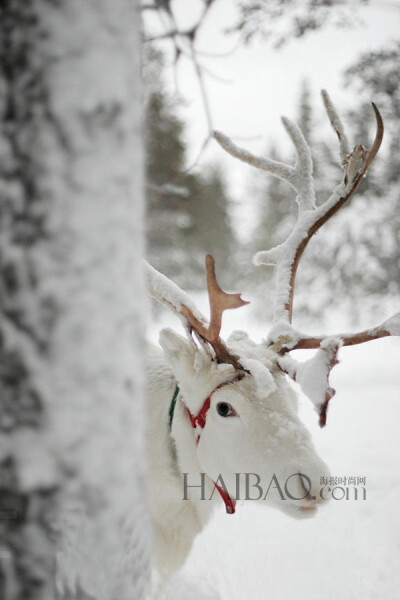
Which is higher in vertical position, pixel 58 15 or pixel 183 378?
pixel 58 15

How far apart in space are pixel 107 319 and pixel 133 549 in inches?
18.7

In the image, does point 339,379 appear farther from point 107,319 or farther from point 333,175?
point 333,175

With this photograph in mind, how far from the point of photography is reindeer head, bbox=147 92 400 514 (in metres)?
1.60

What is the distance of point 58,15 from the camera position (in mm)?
650

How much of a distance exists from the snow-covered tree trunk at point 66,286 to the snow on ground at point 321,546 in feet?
5.16

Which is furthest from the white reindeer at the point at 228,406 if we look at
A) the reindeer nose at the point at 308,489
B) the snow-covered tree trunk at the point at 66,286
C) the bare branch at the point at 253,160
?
the snow-covered tree trunk at the point at 66,286

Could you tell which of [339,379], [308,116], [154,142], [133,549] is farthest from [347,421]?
[308,116]

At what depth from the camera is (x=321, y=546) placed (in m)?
2.82

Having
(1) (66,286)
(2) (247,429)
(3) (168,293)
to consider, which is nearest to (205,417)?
(2) (247,429)

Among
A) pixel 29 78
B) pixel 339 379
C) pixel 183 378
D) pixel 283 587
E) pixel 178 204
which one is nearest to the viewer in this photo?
pixel 29 78

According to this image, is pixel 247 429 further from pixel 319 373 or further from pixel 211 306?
pixel 211 306

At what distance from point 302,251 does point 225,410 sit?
108 cm

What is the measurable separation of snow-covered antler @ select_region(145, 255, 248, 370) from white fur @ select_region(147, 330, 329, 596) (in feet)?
0.27

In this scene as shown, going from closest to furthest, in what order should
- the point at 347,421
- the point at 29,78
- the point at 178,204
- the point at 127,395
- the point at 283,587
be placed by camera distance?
the point at 29,78
the point at 127,395
the point at 283,587
the point at 347,421
the point at 178,204
